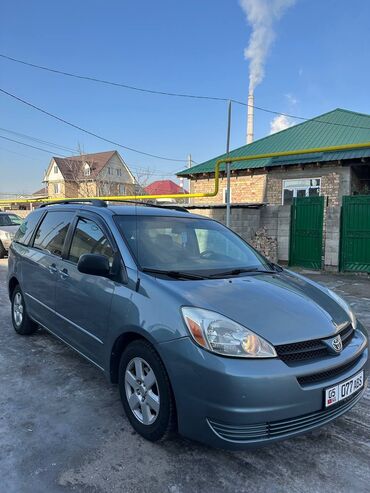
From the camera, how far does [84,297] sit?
3.29 m

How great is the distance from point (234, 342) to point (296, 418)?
0.56 m

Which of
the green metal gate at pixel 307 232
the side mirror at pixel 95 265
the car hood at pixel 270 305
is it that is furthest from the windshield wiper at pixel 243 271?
the green metal gate at pixel 307 232

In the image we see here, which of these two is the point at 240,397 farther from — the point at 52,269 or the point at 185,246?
the point at 52,269

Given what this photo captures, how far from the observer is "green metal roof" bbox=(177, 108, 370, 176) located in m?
14.3

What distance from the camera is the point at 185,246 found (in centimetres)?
348

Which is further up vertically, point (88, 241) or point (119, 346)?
point (88, 241)

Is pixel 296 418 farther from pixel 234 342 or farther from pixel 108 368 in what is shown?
pixel 108 368

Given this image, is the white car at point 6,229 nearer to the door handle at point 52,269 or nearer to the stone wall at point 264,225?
the stone wall at point 264,225

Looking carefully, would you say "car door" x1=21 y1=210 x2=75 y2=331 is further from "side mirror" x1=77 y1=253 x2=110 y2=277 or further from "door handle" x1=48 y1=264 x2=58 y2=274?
"side mirror" x1=77 y1=253 x2=110 y2=277

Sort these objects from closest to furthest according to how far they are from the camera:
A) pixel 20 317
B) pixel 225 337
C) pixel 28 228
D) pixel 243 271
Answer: pixel 225 337
pixel 243 271
pixel 20 317
pixel 28 228

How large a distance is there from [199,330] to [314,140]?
1527 centimetres

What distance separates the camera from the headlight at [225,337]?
7.31ft

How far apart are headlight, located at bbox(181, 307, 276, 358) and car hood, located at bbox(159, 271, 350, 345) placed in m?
0.05

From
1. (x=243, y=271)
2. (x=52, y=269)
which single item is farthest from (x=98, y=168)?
(x=243, y=271)
